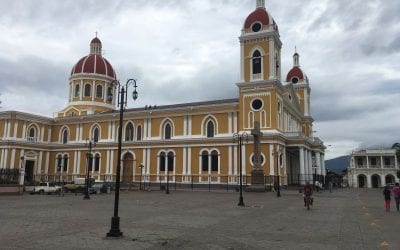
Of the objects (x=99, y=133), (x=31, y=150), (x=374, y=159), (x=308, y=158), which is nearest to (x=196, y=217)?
(x=308, y=158)

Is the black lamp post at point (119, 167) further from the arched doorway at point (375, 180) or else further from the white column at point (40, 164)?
the arched doorway at point (375, 180)

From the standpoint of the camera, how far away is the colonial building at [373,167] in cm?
8231

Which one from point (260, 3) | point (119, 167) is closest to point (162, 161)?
point (260, 3)

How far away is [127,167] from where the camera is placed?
51.9 metres

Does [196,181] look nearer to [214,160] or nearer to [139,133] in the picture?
[214,160]

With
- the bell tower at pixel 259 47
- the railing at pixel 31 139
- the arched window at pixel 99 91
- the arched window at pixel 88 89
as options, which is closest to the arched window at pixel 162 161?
the bell tower at pixel 259 47

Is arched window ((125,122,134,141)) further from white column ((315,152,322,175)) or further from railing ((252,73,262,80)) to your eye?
white column ((315,152,322,175))

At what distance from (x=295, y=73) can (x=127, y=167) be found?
31492 millimetres

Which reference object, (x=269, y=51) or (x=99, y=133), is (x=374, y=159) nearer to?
(x=269, y=51)

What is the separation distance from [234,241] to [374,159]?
85190 millimetres

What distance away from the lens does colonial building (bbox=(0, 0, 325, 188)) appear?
1693 inches

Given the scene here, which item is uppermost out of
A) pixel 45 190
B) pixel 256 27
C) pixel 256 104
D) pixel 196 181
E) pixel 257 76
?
pixel 256 27

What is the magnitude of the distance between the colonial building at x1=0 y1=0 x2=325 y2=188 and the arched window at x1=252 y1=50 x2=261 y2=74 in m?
0.12

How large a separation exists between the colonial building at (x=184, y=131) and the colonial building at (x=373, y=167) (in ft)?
94.4
